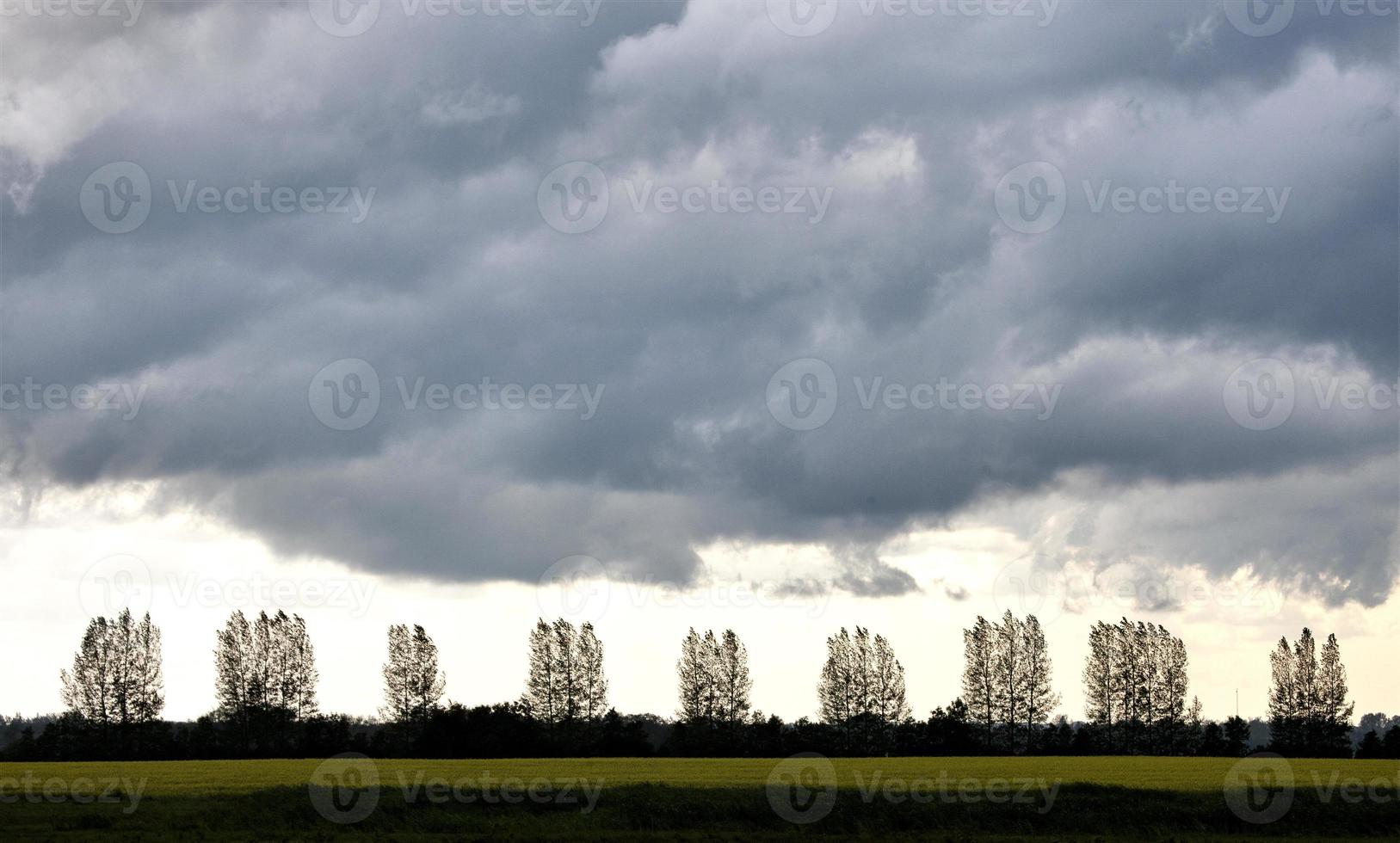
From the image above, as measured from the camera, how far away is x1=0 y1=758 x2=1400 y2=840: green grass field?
168ft

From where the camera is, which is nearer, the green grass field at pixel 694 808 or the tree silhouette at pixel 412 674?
the green grass field at pixel 694 808

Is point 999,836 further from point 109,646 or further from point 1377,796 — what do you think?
point 109,646

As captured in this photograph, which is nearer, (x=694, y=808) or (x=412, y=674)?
(x=694, y=808)

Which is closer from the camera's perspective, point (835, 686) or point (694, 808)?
point (694, 808)

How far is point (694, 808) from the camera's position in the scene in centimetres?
5525

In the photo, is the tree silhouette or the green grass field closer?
the green grass field

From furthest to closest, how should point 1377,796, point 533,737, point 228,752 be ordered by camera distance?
point 228,752 → point 533,737 → point 1377,796

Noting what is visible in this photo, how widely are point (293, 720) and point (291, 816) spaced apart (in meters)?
96.7

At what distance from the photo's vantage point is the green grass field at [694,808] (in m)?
51.2

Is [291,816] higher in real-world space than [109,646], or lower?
lower

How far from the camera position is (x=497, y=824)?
51688 millimetres

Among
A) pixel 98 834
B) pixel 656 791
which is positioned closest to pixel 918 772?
pixel 656 791

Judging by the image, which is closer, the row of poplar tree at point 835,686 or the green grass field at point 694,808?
the green grass field at point 694,808

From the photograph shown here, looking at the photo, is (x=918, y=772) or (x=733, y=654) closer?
(x=918, y=772)
